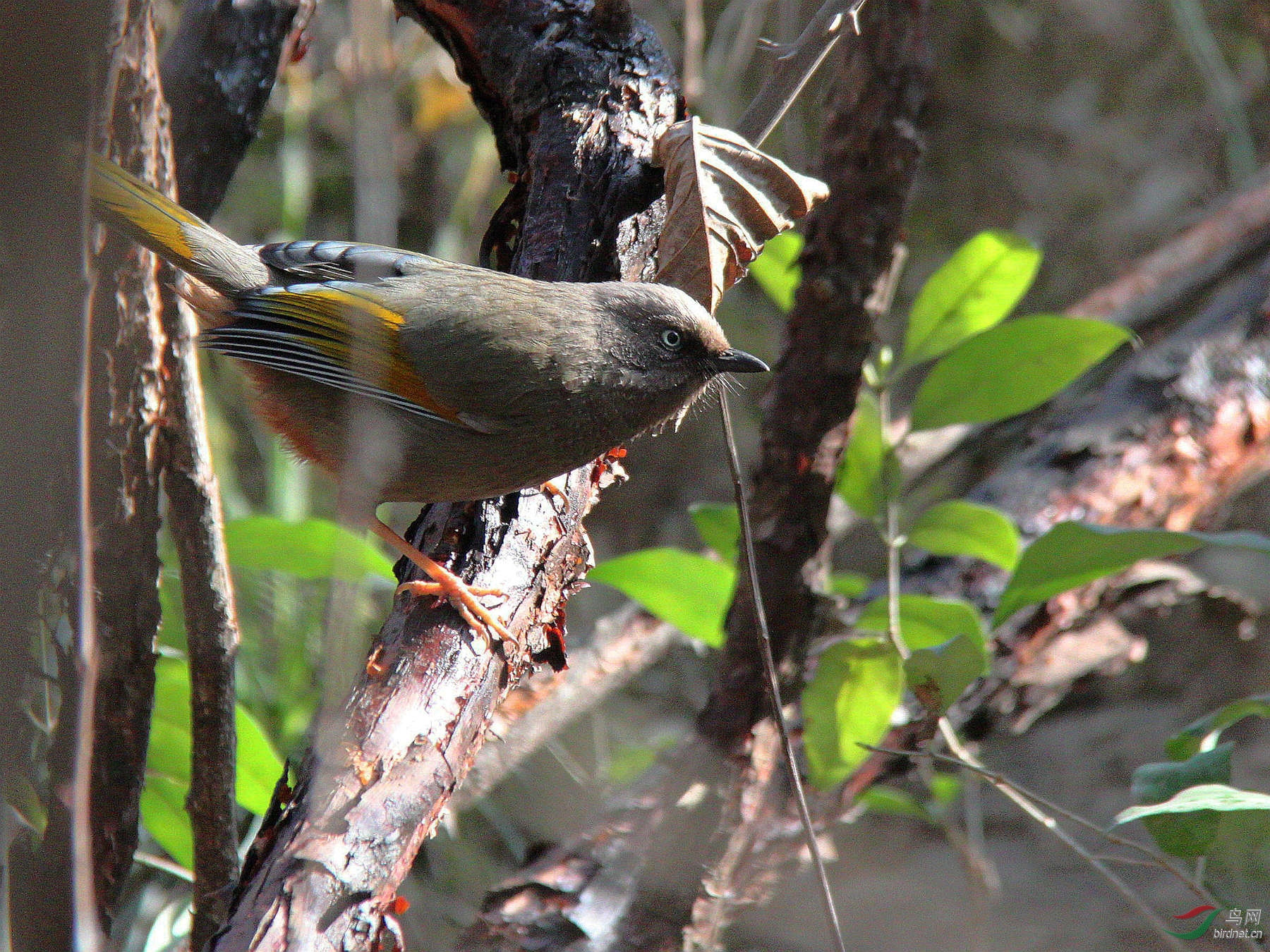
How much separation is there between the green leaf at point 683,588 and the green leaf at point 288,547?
0.75m

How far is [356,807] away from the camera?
1579mm

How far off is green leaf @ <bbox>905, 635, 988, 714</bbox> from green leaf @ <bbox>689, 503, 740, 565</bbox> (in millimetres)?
791

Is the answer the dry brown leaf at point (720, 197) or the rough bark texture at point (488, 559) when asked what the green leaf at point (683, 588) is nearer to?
the rough bark texture at point (488, 559)

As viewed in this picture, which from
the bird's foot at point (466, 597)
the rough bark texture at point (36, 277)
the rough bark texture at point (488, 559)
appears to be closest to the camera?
the rough bark texture at point (36, 277)

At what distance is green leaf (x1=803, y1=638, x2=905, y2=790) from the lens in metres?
2.76

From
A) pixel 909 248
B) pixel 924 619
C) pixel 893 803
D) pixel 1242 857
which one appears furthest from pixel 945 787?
pixel 909 248

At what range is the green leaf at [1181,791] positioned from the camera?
2102 millimetres

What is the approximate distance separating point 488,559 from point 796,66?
1252mm

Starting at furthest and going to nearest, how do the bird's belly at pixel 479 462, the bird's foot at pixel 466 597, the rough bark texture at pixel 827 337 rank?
the rough bark texture at pixel 827 337 → the bird's belly at pixel 479 462 → the bird's foot at pixel 466 597

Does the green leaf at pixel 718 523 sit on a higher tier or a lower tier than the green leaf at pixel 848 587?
higher

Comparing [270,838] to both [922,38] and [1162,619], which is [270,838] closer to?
[922,38]

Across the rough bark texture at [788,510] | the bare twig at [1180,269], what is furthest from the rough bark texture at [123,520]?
the bare twig at [1180,269]

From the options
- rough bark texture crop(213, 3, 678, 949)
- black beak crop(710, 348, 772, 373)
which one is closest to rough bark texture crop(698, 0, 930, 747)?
black beak crop(710, 348, 772, 373)

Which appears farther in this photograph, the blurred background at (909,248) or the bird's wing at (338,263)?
the blurred background at (909,248)
